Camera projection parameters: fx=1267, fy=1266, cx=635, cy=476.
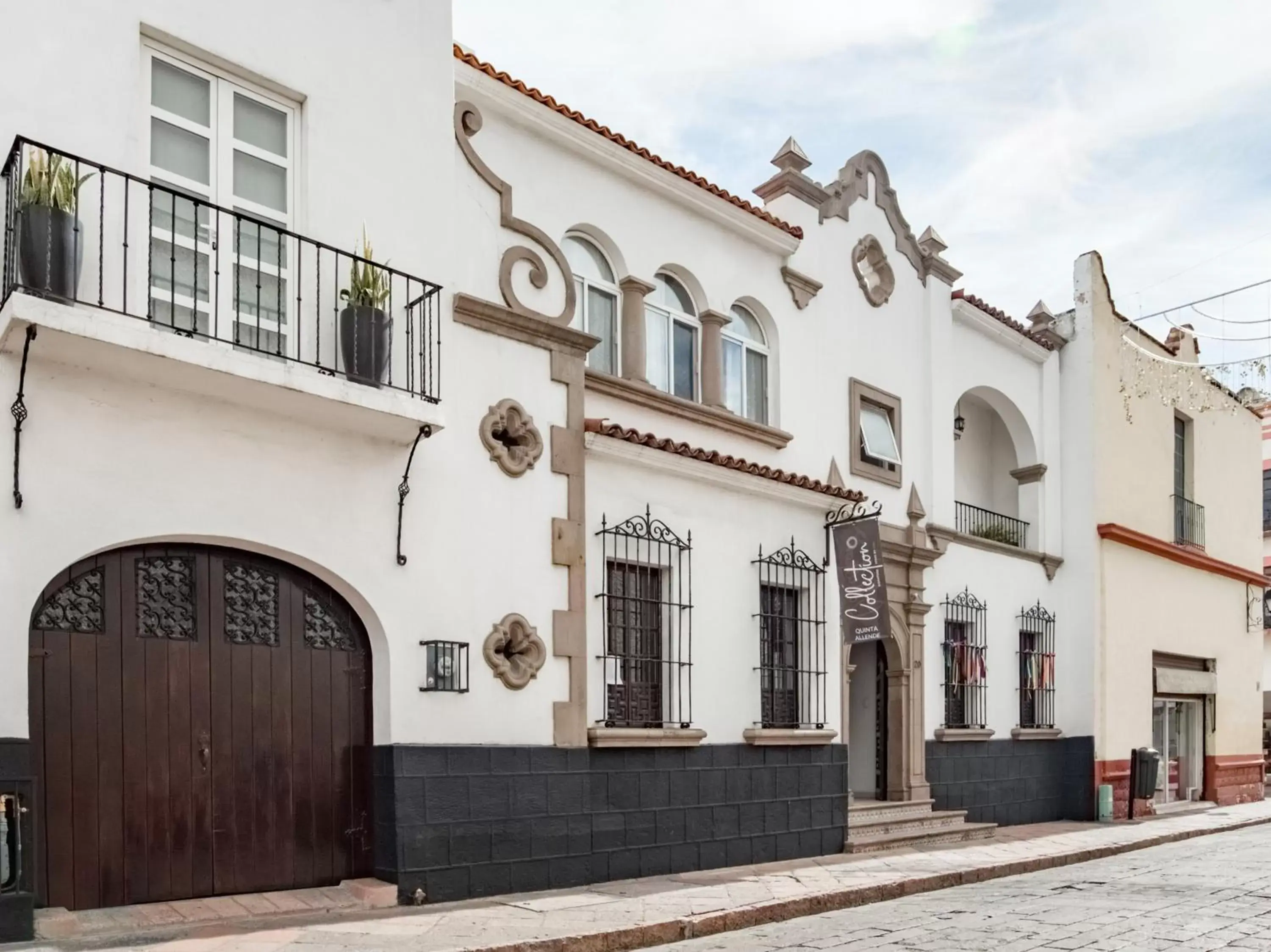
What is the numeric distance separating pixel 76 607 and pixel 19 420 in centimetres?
115

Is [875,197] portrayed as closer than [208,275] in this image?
No

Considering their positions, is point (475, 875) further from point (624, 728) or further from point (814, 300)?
point (814, 300)

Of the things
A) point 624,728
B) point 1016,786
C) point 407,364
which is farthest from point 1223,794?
point 407,364

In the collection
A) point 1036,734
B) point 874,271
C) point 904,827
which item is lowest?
point 904,827

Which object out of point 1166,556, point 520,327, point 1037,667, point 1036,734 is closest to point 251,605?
point 520,327

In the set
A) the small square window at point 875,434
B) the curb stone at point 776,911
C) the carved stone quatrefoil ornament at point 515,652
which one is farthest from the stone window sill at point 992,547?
the carved stone quatrefoil ornament at point 515,652

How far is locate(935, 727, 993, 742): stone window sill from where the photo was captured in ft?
48.7

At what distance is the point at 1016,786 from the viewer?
1612cm

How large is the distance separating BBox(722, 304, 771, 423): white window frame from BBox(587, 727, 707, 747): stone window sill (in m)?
3.34

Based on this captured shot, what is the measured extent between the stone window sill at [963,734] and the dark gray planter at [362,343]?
909 cm

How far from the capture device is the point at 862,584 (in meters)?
12.2

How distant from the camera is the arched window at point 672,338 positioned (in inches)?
471

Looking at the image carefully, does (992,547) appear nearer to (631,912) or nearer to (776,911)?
(776,911)

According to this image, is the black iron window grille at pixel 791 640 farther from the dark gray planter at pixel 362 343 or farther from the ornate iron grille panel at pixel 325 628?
the dark gray planter at pixel 362 343
